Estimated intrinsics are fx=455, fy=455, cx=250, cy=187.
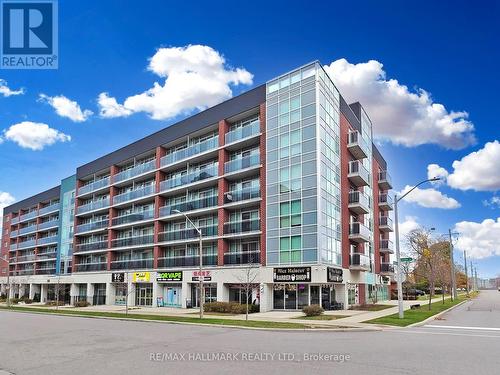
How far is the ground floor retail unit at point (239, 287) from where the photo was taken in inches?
1369

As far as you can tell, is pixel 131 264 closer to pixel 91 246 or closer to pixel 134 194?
pixel 134 194

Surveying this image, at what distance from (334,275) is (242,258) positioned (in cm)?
798

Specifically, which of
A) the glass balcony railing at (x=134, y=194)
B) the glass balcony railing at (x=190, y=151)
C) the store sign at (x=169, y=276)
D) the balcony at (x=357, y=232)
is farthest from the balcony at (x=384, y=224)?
the glass balcony railing at (x=134, y=194)

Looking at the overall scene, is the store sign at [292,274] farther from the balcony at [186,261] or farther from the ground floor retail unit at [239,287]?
the balcony at [186,261]

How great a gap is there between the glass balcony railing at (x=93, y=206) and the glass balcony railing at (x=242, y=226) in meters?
22.8

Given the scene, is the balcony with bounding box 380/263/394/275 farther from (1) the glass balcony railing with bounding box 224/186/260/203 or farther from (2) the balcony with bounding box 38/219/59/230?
(2) the balcony with bounding box 38/219/59/230

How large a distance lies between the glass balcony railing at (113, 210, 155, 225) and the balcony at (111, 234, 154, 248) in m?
1.95

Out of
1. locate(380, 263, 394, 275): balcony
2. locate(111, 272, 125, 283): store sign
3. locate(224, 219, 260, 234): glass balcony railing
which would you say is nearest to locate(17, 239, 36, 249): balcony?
locate(111, 272, 125, 283): store sign

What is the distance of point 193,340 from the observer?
17859 millimetres

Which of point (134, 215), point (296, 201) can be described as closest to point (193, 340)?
point (296, 201)

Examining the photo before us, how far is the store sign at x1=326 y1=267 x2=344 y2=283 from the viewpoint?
33688mm

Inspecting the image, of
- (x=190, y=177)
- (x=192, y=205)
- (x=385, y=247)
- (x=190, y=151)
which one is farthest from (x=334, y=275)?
(x=385, y=247)

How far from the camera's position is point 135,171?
173 ft

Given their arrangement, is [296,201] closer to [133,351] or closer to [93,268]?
[133,351]
